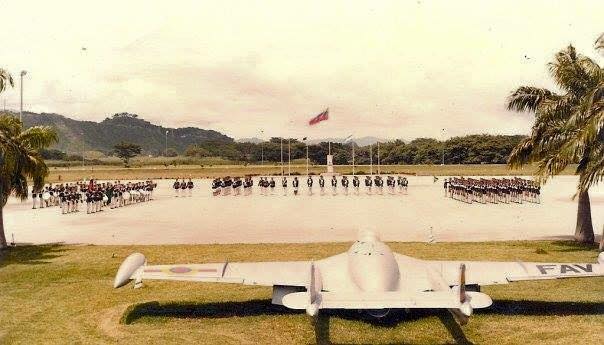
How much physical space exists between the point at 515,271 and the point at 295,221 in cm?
2266

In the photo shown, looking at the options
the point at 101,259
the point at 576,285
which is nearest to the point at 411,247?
the point at 576,285

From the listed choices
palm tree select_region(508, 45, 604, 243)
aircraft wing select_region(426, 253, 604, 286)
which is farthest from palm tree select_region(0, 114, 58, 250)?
palm tree select_region(508, 45, 604, 243)

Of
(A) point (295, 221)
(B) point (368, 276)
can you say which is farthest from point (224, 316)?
(A) point (295, 221)

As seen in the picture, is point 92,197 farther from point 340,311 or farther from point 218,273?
point 340,311

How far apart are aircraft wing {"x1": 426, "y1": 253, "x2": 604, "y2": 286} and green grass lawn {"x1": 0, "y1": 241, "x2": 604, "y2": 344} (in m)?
1.16

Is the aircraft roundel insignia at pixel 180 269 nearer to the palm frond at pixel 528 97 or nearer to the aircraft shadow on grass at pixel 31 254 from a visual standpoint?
Answer: the aircraft shadow on grass at pixel 31 254

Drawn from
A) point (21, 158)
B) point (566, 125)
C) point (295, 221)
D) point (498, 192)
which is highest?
point (566, 125)

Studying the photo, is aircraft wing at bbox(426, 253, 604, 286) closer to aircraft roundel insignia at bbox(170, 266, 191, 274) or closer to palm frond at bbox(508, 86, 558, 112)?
aircraft roundel insignia at bbox(170, 266, 191, 274)

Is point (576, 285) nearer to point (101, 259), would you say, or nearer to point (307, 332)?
point (307, 332)

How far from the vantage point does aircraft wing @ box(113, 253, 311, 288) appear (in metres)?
13.4

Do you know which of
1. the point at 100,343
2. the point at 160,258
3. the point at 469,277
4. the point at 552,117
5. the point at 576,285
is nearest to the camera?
the point at 100,343

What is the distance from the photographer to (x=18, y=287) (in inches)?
739

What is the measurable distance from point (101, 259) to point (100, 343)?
429 inches

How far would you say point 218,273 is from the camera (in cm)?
1456
